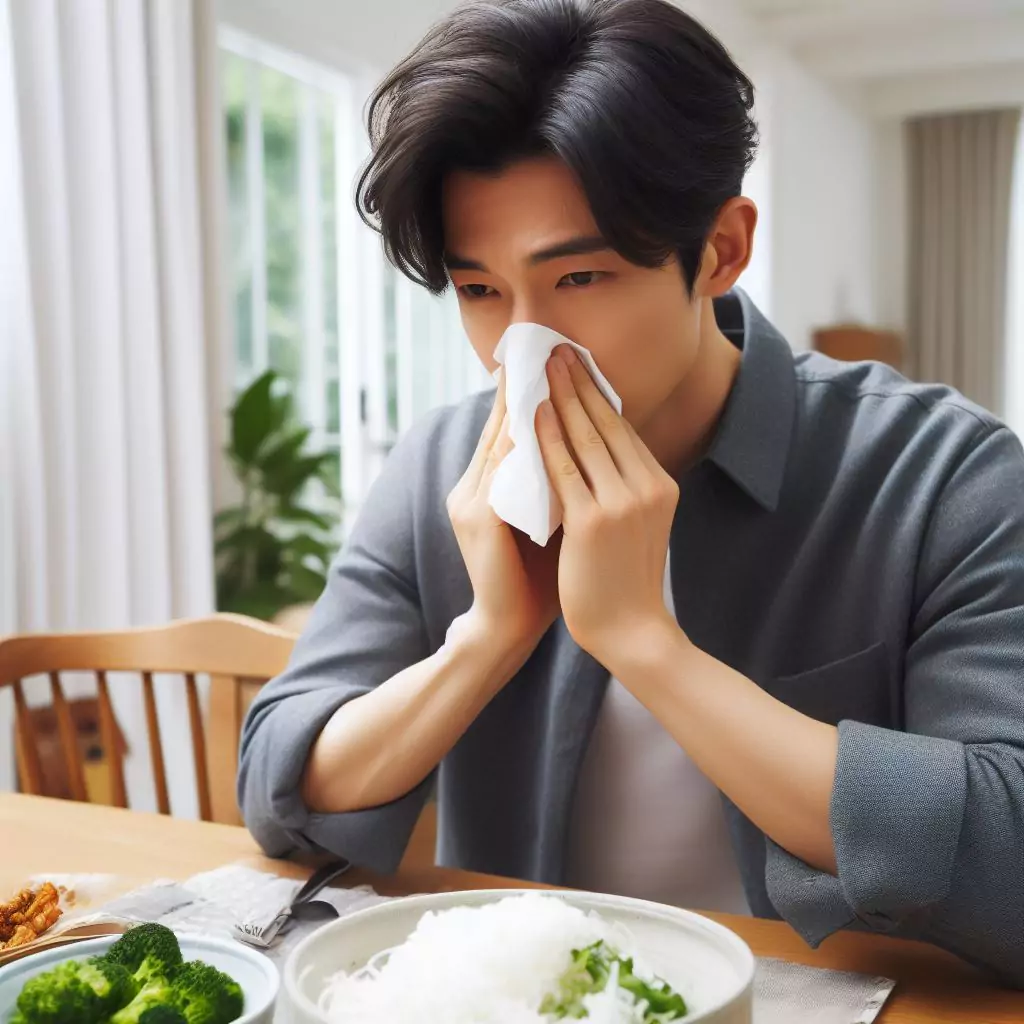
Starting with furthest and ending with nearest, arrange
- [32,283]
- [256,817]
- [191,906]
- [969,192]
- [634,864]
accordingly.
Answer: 1. [969,192]
2. [32,283]
3. [634,864]
4. [256,817]
5. [191,906]

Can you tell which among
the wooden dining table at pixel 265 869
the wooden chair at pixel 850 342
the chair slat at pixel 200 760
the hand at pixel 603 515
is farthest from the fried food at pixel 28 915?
the wooden chair at pixel 850 342

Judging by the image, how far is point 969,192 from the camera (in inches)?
313

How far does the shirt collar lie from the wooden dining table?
1.36 feet

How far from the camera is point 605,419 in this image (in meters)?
1.01

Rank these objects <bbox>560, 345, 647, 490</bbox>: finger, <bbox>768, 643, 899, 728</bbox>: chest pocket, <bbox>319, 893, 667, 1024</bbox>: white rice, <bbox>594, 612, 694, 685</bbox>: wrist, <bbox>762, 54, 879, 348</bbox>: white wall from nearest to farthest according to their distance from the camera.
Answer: <bbox>319, 893, 667, 1024</bbox>: white rice → <bbox>594, 612, 694, 685</bbox>: wrist → <bbox>560, 345, 647, 490</bbox>: finger → <bbox>768, 643, 899, 728</bbox>: chest pocket → <bbox>762, 54, 879, 348</bbox>: white wall

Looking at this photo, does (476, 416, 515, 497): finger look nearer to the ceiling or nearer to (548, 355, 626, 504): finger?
(548, 355, 626, 504): finger

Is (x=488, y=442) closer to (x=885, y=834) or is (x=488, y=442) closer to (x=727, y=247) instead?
(x=727, y=247)

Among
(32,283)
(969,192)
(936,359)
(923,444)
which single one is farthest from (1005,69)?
(923,444)

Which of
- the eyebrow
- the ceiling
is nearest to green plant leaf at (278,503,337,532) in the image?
the eyebrow

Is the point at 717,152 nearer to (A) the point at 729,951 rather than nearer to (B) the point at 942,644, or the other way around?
(B) the point at 942,644

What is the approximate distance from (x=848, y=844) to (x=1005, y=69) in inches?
306

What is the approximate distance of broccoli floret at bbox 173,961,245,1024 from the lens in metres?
0.54

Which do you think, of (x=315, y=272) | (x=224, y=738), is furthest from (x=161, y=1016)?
(x=315, y=272)

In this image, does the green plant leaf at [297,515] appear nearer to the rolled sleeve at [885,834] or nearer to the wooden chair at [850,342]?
the rolled sleeve at [885,834]
